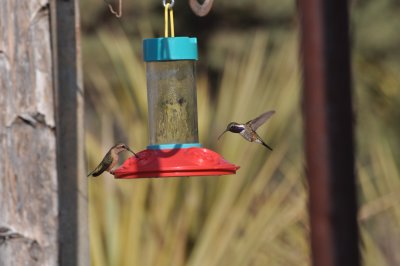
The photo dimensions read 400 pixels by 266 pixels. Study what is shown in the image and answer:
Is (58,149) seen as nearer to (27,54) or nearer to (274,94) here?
(27,54)

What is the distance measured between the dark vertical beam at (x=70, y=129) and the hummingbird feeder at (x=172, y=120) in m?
0.32

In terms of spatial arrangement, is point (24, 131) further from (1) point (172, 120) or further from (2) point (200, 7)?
(2) point (200, 7)

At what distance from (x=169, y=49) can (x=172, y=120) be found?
48cm

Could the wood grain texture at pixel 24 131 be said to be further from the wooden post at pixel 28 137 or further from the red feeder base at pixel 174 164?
the red feeder base at pixel 174 164

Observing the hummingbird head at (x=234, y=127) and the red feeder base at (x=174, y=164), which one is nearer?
the red feeder base at (x=174, y=164)

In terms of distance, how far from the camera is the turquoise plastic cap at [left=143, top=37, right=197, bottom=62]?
12.2 feet

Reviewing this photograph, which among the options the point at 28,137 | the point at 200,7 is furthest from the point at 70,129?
the point at 200,7

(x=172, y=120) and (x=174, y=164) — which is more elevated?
(x=172, y=120)

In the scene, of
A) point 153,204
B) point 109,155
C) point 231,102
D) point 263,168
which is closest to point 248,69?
point 231,102

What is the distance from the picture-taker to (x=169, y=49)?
3709 millimetres

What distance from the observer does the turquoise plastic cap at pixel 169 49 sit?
3.71 m

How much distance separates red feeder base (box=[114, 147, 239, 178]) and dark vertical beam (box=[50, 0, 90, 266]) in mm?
572

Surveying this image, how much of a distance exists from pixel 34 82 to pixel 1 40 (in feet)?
0.66

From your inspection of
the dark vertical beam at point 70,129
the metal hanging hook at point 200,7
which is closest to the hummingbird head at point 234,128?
the dark vertical beam at point 70,129
